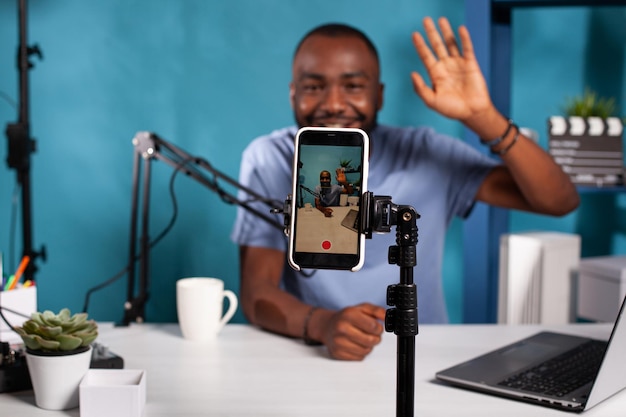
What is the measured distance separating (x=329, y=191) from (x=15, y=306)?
0.74 metres

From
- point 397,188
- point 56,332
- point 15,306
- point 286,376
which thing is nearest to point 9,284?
point 15,306

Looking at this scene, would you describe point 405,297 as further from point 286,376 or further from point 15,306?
point 15,306

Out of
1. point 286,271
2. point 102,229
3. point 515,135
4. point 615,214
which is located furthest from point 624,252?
point 102,229

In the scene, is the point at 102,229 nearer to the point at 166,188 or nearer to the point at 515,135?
the point at 166,188

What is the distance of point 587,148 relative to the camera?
2348 mm

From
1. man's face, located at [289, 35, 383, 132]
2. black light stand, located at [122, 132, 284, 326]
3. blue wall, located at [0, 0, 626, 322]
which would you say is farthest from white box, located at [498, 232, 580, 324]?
black light stand, located at [122, 132, 284, 326]

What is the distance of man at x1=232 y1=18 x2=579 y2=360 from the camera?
174cm

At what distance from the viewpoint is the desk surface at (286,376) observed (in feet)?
3.45

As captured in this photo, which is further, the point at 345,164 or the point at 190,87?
the point at 190,87

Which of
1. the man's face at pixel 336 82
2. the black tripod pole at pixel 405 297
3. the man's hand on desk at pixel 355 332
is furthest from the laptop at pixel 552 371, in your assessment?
the man's face at pixel 336 82

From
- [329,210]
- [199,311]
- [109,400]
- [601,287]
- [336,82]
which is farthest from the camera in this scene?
[601,287]

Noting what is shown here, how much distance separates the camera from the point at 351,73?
1931mm

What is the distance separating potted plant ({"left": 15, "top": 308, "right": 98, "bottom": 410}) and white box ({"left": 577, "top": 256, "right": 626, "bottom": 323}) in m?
1.63

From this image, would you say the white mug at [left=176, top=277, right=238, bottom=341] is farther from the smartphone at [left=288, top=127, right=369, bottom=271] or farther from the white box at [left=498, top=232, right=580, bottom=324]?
the white box at [left=498, top=232, right=580, bottom=324]
